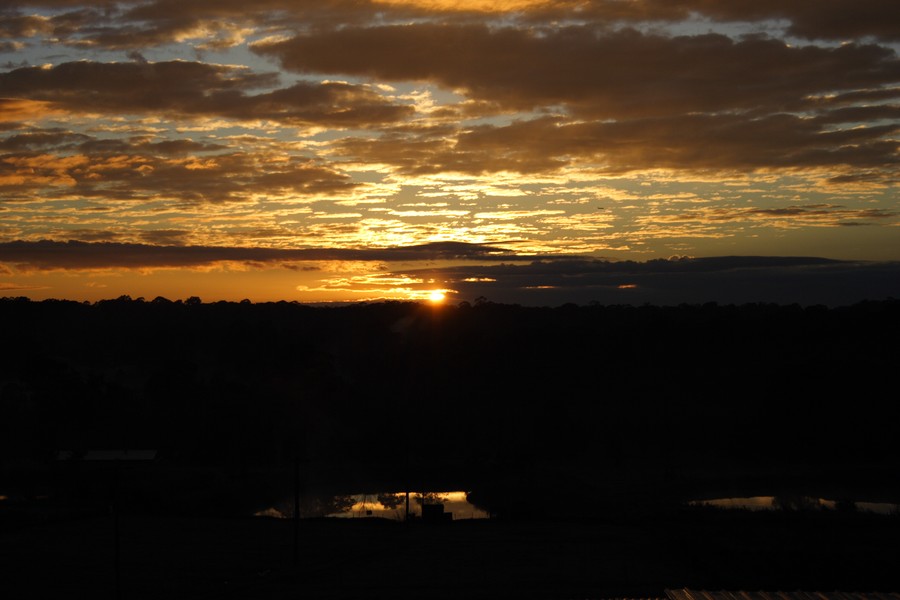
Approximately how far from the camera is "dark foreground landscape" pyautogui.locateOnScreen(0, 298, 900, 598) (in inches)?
1193

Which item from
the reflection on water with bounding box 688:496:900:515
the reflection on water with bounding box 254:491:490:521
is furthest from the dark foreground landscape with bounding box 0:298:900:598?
the reflection on water with bounding box 254:491:490:521

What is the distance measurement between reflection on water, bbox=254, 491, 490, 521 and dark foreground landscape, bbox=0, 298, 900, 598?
1.10 m

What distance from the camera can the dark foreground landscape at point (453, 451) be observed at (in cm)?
3030

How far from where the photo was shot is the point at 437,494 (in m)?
51.4

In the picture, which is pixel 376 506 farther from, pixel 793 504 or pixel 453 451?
pixel 793 504

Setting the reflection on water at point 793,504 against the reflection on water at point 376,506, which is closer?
the reflection on water at point 793,504

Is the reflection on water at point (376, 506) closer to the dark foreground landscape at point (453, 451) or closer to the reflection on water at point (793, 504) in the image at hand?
the dark foreground landscape at point (453, 451)

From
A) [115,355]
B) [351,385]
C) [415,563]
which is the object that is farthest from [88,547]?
[115,355]

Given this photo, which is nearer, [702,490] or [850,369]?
[702,490]

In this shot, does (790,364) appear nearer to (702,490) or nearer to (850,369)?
(850,369)

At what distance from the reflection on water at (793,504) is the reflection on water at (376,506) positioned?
36.0 ft

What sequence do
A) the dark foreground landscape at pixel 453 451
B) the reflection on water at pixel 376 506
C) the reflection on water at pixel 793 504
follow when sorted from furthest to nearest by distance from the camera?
the reflection on water at pixel 376 506 → the reflection on water at pixel 793 504 → the dark foreground landscape at pixel 453 451

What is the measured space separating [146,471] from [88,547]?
2042 cm

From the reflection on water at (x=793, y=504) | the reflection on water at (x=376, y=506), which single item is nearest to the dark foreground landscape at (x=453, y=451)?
the reflection on water at (x=793, y=504)
